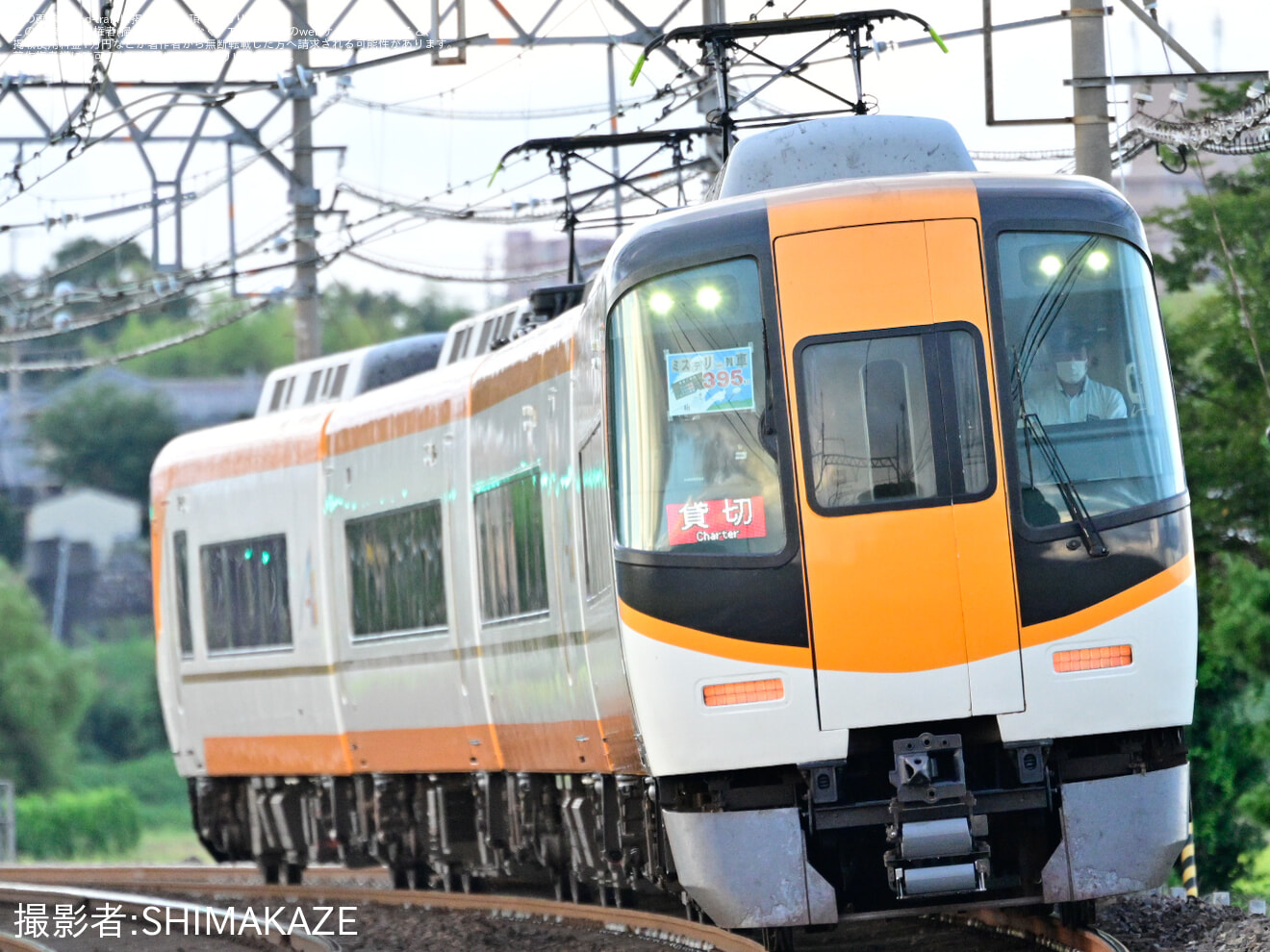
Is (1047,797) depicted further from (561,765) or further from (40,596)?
(40,596)

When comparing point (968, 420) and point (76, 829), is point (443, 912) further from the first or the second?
point (76, 829)

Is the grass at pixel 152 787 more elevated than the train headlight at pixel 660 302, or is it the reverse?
the train headlight at pixel 660 302

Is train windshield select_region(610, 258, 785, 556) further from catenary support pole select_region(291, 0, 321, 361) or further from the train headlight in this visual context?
catenary support pole select_region(291, 0, 321, 361)

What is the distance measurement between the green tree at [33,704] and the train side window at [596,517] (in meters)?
47.8

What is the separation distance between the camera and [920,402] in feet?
28.6

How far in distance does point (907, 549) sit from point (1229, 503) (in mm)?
13606

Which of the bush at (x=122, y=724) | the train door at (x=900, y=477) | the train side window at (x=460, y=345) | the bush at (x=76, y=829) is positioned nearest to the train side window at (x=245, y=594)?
the train side window at (x=460, y=345)

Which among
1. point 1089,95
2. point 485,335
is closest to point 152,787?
point 485,335

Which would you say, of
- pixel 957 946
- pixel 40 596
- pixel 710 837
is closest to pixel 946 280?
pixel 710 837

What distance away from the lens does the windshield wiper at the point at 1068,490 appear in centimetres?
869

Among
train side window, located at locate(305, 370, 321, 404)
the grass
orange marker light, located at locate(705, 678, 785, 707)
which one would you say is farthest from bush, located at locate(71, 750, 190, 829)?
orange marker light, located at locate(705, 678, 785, 707)

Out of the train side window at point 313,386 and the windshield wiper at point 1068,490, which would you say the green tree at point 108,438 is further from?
the windshield wiper at point 1068,490

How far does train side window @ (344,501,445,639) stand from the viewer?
46.5 feet

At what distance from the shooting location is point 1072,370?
8891 mm
